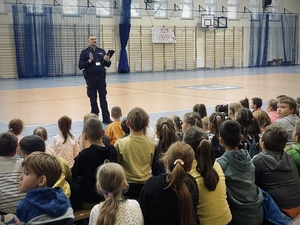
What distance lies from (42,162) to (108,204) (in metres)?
0.49

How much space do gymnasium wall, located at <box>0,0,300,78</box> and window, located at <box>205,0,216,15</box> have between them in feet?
1.15

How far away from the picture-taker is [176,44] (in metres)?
23.8

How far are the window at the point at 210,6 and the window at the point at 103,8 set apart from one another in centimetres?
615

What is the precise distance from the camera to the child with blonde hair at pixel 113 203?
2.29 meters

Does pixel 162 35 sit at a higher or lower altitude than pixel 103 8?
lower

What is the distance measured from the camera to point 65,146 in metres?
4.59

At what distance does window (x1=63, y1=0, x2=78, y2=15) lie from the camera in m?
20.1

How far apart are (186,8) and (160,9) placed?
5.73 feet

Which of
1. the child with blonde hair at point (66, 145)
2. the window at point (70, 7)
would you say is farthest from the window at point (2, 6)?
the child with blonde hair at point (66, 145)

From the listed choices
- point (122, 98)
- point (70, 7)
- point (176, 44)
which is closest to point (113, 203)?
point (122, 98)

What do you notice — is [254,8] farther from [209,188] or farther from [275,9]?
[209,188]

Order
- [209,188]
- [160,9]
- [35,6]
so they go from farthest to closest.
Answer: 1. [160,9]
2. [35,6]
3. [209,188]

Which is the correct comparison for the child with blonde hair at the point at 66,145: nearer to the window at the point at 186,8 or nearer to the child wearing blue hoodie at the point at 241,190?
the child wearing blue hoodie at the point at 241,190

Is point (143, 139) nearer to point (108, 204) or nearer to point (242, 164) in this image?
point (242, 164)
